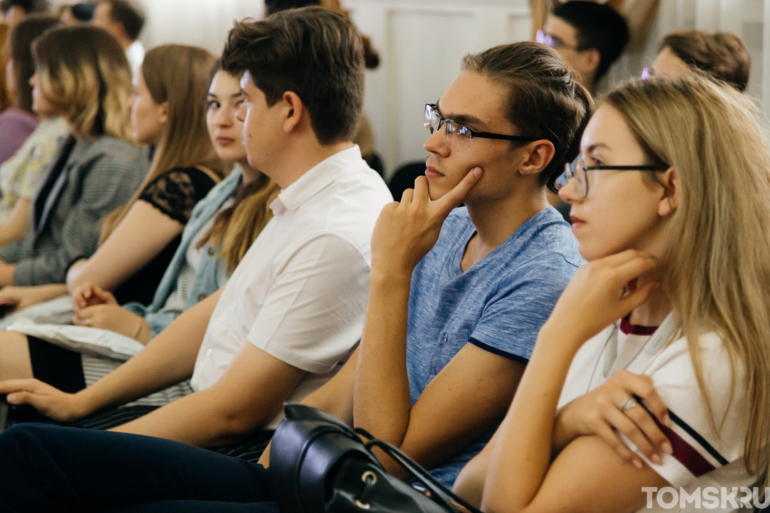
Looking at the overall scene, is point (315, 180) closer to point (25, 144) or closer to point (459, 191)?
point (459, 191)

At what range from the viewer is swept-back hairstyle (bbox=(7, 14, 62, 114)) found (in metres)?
2.95

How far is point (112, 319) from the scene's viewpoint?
1856 millimetres

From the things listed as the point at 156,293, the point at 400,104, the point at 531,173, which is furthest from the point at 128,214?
the point at 400,104

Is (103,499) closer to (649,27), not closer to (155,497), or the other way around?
(155,497)

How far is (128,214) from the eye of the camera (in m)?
2.00

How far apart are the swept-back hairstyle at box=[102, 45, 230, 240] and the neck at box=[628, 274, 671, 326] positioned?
1476 mm

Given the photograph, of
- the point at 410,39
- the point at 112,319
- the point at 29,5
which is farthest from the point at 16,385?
the point at 29,5

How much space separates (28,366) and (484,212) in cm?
111

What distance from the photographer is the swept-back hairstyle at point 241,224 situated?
5.79ft

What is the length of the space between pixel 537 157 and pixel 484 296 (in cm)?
25

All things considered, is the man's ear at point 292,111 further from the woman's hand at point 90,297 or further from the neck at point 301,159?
the woman's hand at point 90,297

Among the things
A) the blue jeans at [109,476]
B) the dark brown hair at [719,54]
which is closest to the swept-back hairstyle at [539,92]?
the blue jeans at [109,476]

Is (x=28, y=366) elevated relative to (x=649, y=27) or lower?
lower

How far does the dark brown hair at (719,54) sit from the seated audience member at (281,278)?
3.05 ft
